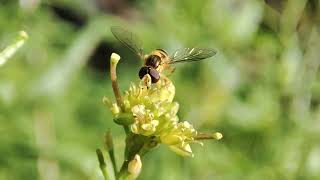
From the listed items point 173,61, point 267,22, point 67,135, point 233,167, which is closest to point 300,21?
point 267,22

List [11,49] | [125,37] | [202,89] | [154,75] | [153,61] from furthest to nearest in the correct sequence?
[202,89]
[125,37]
[153,61]
[154,75]
[11,49]

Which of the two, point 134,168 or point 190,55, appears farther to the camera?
point 190,55

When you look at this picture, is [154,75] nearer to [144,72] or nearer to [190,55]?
[144,72]

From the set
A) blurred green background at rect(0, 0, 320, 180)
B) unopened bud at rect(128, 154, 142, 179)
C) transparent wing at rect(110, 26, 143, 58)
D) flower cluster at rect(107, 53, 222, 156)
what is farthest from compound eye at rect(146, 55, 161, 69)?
blurred green background at rect(0, 0, 320, 180)

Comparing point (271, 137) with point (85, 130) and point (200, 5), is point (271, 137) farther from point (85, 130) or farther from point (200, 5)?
point (85, 130)

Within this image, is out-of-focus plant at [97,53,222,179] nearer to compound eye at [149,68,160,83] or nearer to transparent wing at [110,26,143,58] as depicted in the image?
compound eye at [149,68,160,83]

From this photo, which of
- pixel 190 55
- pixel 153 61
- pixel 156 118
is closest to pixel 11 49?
pixel 156 118
